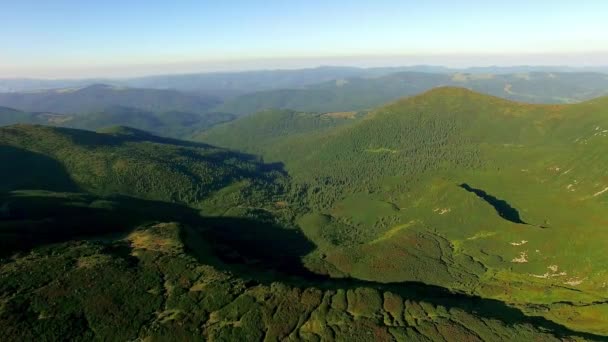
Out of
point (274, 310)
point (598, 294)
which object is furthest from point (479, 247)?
point (274, 310)

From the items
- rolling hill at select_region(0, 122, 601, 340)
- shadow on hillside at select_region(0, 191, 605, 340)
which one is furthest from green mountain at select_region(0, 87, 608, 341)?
shadow on hillside at select_region(0, 191, 605, 340)

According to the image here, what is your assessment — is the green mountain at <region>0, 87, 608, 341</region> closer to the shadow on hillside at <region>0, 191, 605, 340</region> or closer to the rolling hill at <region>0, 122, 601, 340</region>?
the rolling hill at <region>0, 122, 601, 340</region>

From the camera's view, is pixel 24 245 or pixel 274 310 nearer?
pixel 274 310

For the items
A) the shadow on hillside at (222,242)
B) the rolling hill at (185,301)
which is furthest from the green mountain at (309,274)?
the shadow on hillside at (222,242)

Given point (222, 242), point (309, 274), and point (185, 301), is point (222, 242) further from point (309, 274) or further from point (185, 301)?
point (185, 301)

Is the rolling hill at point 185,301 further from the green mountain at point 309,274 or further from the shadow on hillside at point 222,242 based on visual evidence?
the shadow on hillside at point 222,242

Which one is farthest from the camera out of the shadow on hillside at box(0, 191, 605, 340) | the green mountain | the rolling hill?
the shadow on hillside at box(0, 191, 605, 340)

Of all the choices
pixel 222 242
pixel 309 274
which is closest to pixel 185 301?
pixel 309 274

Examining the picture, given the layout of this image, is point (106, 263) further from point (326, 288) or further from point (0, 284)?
point (326, 288)
